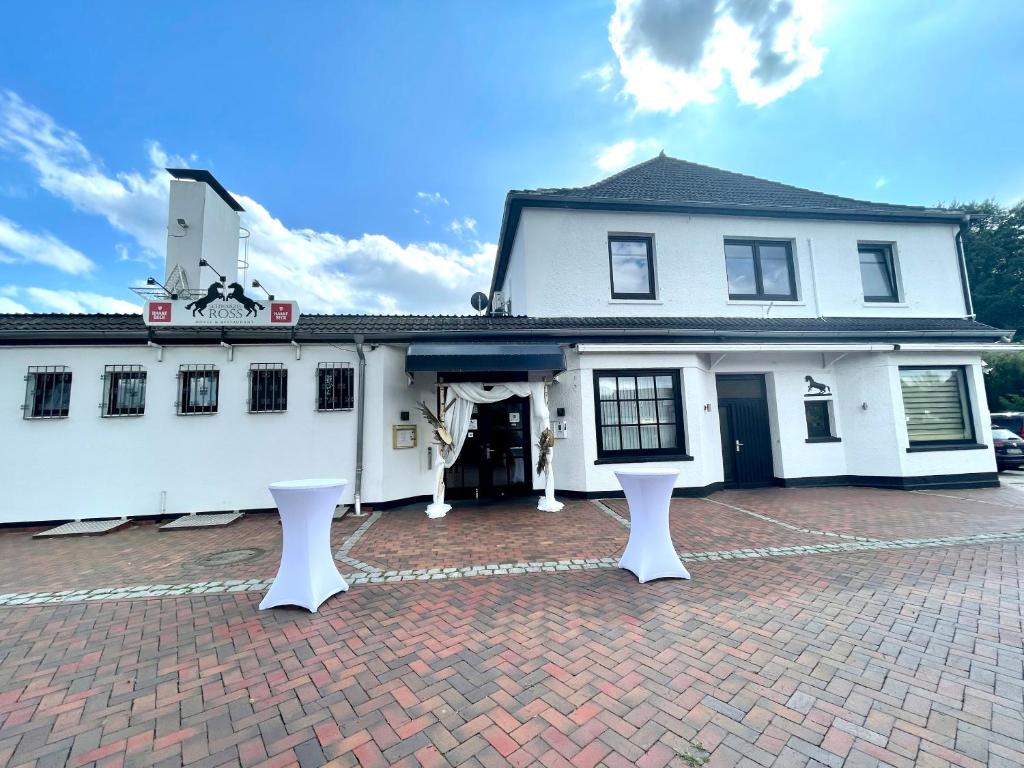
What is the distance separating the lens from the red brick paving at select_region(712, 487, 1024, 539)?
566 centimetres

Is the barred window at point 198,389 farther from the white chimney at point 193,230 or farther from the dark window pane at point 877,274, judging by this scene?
the dark window pane at point 877,274

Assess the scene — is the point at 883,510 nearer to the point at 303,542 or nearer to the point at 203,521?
the point at 303,542

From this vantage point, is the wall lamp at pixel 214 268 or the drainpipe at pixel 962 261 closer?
the wall lamp at pixel 214 268

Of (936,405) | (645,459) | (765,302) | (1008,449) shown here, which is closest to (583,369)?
(645,459)

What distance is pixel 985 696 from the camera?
2275mm

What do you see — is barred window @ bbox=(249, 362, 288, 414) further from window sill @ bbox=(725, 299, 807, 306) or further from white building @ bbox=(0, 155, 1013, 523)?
window sill @ bbox=(725, 299, 807, 306)

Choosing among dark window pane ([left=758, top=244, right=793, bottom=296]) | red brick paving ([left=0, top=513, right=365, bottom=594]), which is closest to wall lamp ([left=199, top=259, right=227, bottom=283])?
red brick paving ([left=0, top=513, right=365, bottom=594])

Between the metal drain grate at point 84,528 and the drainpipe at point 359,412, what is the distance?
12.8 ft

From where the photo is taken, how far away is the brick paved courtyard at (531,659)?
1979mm

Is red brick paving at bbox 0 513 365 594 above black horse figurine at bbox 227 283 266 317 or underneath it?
underneath

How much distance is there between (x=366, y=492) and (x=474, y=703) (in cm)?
580

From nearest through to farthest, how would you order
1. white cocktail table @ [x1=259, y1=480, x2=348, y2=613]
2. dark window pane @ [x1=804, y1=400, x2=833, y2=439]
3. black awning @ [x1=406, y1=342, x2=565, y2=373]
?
white cocktail table @ [x1=259, y1=480, x2=348, y2=613], black awning @ [x1=406, y1=342, x2=565, y2=373], dark window pane @ [x1=804, y1=400, x2=833, y2=439]

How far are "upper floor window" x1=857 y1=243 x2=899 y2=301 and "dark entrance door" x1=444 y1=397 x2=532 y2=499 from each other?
9799 millimetres

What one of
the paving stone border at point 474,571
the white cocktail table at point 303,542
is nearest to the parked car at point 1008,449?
the paving stone border at point 474,571
